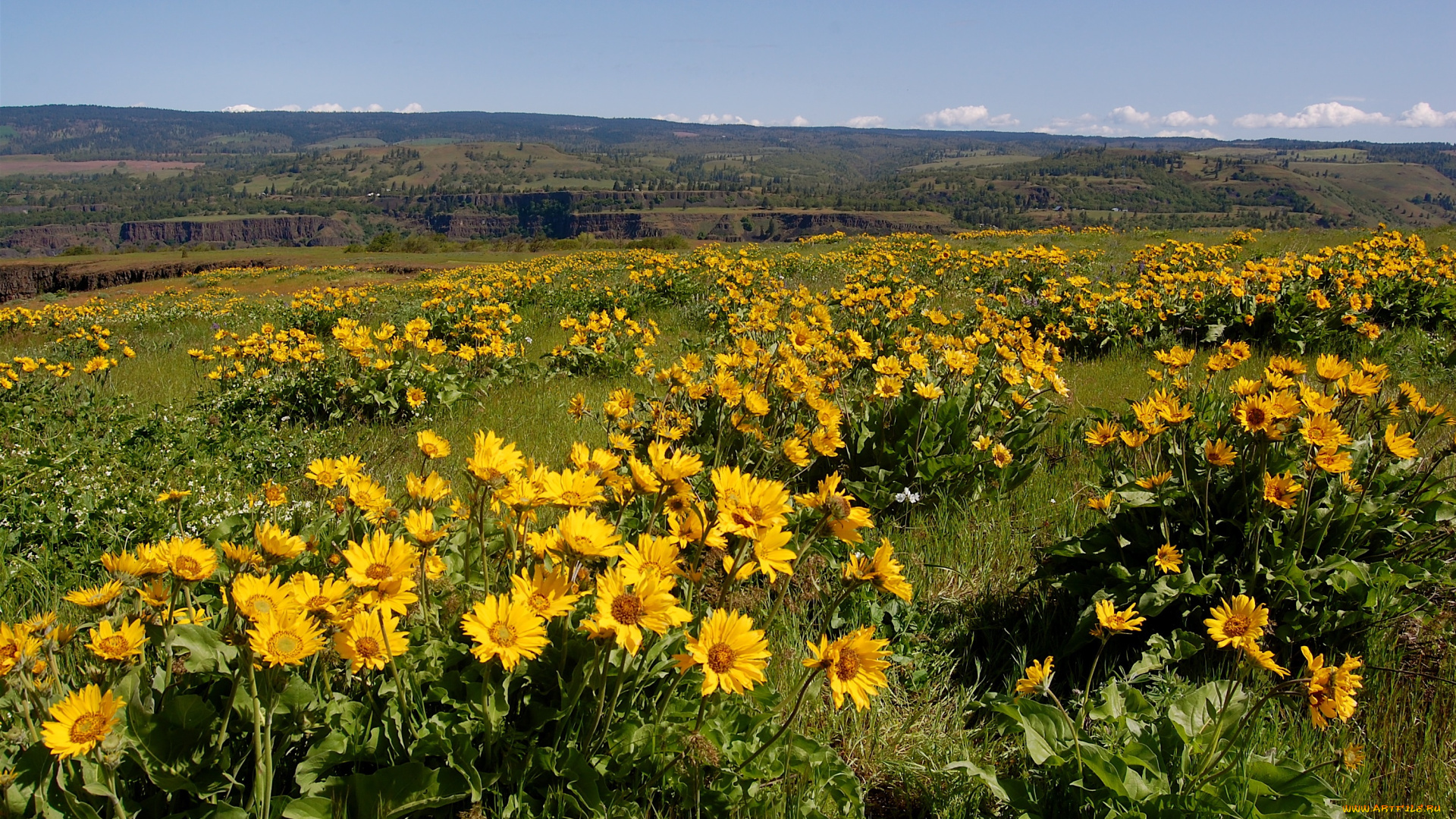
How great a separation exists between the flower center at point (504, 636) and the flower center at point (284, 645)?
0.32m

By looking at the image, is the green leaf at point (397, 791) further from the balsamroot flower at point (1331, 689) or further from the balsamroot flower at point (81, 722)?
the balsamroot flower at point (1331, 689)

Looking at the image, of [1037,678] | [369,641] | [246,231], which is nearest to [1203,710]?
[1037,678]

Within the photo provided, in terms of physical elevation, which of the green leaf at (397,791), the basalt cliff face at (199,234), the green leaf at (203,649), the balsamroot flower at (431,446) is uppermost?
the basalt cliff face at (199,234)

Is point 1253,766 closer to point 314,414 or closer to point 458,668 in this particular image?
point 458,668

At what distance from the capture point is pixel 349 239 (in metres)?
167

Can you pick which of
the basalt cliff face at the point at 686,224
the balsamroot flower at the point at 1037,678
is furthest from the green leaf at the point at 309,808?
the basalt cliff face at the point at 686,224

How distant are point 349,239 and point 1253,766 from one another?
191 m

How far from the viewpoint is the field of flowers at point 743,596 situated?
1.49m

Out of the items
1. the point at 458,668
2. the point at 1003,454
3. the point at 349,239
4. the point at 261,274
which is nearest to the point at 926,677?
the point at 1003,454

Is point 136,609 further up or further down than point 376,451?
further up

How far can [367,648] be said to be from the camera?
150 centimetres

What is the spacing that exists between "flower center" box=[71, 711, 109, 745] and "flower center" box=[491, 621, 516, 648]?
0.65 meters

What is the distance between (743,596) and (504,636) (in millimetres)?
1641

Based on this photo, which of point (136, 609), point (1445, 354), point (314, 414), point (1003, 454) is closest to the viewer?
point (136, 609)
